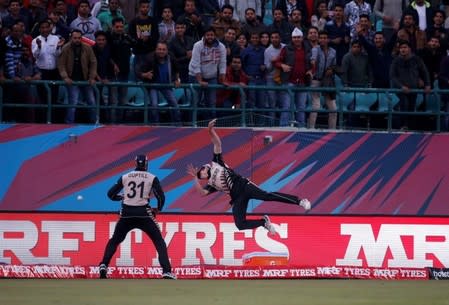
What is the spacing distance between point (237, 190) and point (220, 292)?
15.3 feet

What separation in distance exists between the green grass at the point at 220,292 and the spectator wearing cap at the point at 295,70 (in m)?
4.16

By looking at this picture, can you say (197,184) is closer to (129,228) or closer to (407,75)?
(129,228)

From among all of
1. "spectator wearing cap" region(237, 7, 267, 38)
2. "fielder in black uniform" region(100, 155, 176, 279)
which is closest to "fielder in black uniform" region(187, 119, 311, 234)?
"fielder in black uniform" region(100, 155, 176, 279)

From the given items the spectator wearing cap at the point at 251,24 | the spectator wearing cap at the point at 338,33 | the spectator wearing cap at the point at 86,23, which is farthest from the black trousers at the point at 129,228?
the spectator wearing cap at the point at 338,33

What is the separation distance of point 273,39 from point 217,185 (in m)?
3.32

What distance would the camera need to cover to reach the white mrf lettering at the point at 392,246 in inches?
979

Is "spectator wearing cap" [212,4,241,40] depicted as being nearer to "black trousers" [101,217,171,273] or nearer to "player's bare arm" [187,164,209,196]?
"player's bare arm" [187,164,209,196]

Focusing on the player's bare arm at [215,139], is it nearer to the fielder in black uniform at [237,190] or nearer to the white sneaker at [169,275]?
the fielder in black uniform at [237,190]

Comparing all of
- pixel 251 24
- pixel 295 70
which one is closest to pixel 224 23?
pixel 251 24

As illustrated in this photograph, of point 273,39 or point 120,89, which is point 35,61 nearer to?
point 120,89

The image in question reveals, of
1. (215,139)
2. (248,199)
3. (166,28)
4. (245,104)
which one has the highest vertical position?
(166,28)

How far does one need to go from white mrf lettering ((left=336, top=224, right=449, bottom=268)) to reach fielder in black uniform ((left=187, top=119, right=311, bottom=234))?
237cm

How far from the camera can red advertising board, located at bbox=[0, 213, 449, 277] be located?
2439cm

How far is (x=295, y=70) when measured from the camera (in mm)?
24812
